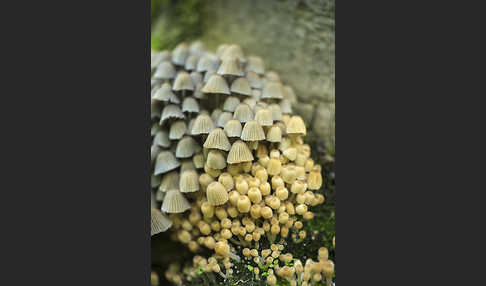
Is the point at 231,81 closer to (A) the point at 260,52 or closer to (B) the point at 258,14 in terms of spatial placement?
(A) the point at 260,52

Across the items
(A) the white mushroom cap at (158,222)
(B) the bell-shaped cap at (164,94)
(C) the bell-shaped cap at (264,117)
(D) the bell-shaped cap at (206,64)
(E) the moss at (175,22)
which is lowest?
(A) the white mushroom cap at (158,222)

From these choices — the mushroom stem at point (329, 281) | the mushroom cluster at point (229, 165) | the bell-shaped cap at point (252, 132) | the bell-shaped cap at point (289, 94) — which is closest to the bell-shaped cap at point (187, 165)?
the mushroom cluster at point (229, 165)

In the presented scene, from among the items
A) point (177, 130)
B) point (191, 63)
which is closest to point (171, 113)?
point (177, 130)

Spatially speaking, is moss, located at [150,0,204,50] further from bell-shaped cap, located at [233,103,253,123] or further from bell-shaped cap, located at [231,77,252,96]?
bell-shaped cap, located at [233,103,253,123]

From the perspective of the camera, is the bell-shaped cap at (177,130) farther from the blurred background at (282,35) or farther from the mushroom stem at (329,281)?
the mushroom stem at (329,281)

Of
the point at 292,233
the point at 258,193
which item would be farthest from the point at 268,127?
the point at 292,233

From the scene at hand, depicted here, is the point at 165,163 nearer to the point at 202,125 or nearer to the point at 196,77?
the point at 202,125
